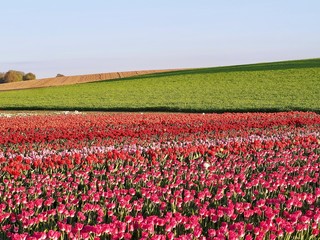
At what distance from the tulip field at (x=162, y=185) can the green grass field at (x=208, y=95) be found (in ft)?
51.6

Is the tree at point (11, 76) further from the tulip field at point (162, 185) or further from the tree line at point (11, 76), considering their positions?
the tulip field at point (162, 185)

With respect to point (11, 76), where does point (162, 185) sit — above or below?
below

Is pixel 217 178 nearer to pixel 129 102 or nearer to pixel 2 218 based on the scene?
pixel 2 218

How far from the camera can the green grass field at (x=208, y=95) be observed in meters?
33.4

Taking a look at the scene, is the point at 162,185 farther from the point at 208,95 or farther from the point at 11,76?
the point at 11,76

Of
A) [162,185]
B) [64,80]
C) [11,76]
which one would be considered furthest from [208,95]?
[11,76]

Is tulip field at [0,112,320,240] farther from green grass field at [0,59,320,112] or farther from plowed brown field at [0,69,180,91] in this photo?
plowed brown field at [0,69,180,91]

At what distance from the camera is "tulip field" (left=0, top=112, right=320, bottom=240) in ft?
18.1

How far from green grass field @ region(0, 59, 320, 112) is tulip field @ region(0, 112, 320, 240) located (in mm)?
15730

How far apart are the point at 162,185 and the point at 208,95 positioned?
108 ft

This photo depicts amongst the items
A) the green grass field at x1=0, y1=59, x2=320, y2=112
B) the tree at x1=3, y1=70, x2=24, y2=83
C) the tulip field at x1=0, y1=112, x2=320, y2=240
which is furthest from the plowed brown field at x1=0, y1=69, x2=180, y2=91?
the tulip field at x1=0, y1=112, x2=320, y2=240

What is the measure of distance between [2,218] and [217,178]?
3.52m

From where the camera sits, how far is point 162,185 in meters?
8.65

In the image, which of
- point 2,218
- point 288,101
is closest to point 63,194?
point 2,218
